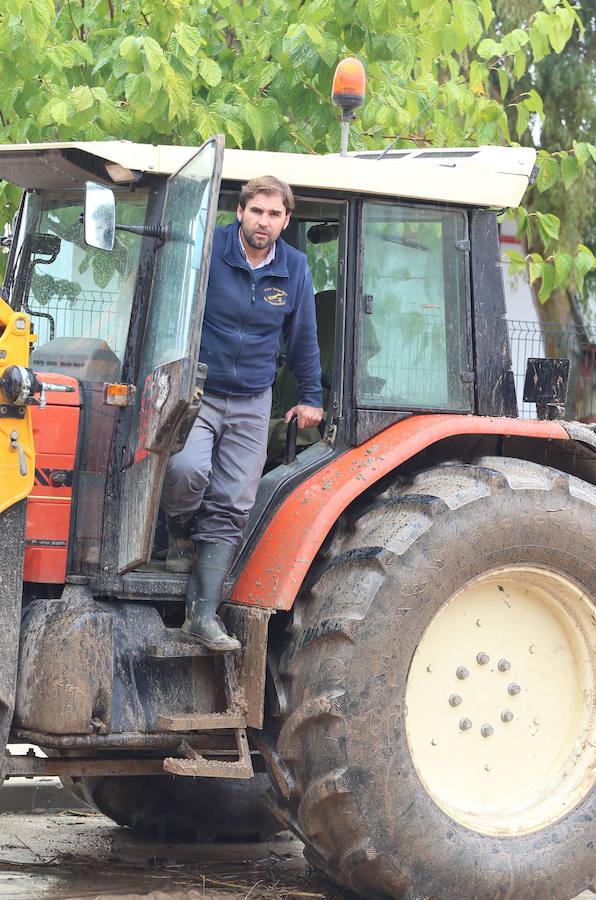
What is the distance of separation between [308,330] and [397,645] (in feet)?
3.68

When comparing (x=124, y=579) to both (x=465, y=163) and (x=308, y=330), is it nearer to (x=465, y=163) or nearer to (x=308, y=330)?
(x=308, y=330)

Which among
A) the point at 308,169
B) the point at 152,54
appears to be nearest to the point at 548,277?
the point at 152,54

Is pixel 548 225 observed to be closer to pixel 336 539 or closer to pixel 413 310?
pixel 413 310

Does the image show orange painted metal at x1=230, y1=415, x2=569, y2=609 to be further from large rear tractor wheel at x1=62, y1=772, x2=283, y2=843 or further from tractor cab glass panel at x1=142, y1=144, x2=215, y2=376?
large rear tractor wheel at x1=62, y1=772, x2=283, y2=843

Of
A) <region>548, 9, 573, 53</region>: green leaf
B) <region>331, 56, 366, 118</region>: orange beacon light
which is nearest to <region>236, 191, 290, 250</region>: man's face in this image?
<region>331, 56, 366, 118</region>: orange beacon light

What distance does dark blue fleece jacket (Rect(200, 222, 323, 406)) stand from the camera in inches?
159

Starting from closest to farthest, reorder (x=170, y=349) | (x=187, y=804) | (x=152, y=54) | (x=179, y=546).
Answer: (x=170, y=349)
(x=179, y=546)
(x=187, y=804)
(x=152, y=54)

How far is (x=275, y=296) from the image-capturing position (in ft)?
13.5

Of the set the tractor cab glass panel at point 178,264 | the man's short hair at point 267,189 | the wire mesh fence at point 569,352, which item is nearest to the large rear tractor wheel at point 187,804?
the tractor cab glass panel at point 178,264

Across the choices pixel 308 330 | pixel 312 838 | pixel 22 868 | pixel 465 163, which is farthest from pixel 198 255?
pixel 22 868

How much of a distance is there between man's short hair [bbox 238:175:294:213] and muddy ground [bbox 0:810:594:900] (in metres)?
2.35

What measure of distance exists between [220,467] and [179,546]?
1.04 feet

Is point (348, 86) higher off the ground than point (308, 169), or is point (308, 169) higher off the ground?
point (348, 86)

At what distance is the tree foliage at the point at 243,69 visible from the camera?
5.64 meters
